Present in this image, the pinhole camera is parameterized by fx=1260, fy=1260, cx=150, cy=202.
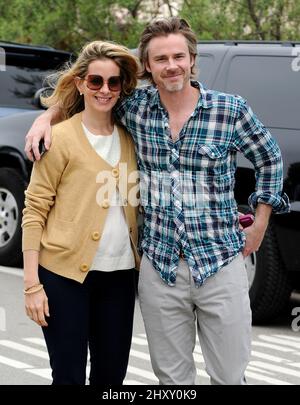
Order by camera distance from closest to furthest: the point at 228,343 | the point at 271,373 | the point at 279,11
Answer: the point at 228,343 < the point at 271,373 < the point at 279,11

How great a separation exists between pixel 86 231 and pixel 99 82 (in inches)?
22.1

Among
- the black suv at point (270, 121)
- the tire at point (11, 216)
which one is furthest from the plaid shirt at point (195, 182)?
the tire at point (11, 216)

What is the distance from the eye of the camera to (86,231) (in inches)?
184

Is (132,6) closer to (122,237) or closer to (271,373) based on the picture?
(271,373)

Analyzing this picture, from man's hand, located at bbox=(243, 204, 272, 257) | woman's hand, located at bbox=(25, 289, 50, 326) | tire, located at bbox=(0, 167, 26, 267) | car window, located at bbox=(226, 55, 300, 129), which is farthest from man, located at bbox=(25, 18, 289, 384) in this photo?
tire, located at bbox=(0, 167, 26, 267)

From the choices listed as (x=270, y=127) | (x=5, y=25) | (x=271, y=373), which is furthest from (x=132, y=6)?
(x=271, y=373)

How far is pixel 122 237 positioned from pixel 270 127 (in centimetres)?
379

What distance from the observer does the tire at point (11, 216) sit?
10383 millimetres

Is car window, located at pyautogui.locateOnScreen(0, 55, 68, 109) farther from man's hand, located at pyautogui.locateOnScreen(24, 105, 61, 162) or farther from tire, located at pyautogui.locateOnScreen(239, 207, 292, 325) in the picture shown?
man's hand, located at pyautogui.locateOnScreen(24, 105, 61, 162)

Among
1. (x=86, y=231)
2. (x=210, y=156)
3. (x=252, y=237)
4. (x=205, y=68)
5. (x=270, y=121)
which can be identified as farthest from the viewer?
(x=205, y=68)

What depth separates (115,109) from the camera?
4.85 meters

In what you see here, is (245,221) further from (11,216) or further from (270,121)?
(11,216)

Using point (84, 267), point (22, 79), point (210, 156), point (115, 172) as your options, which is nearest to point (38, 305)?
point (84, 267)

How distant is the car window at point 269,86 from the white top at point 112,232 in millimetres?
3654
